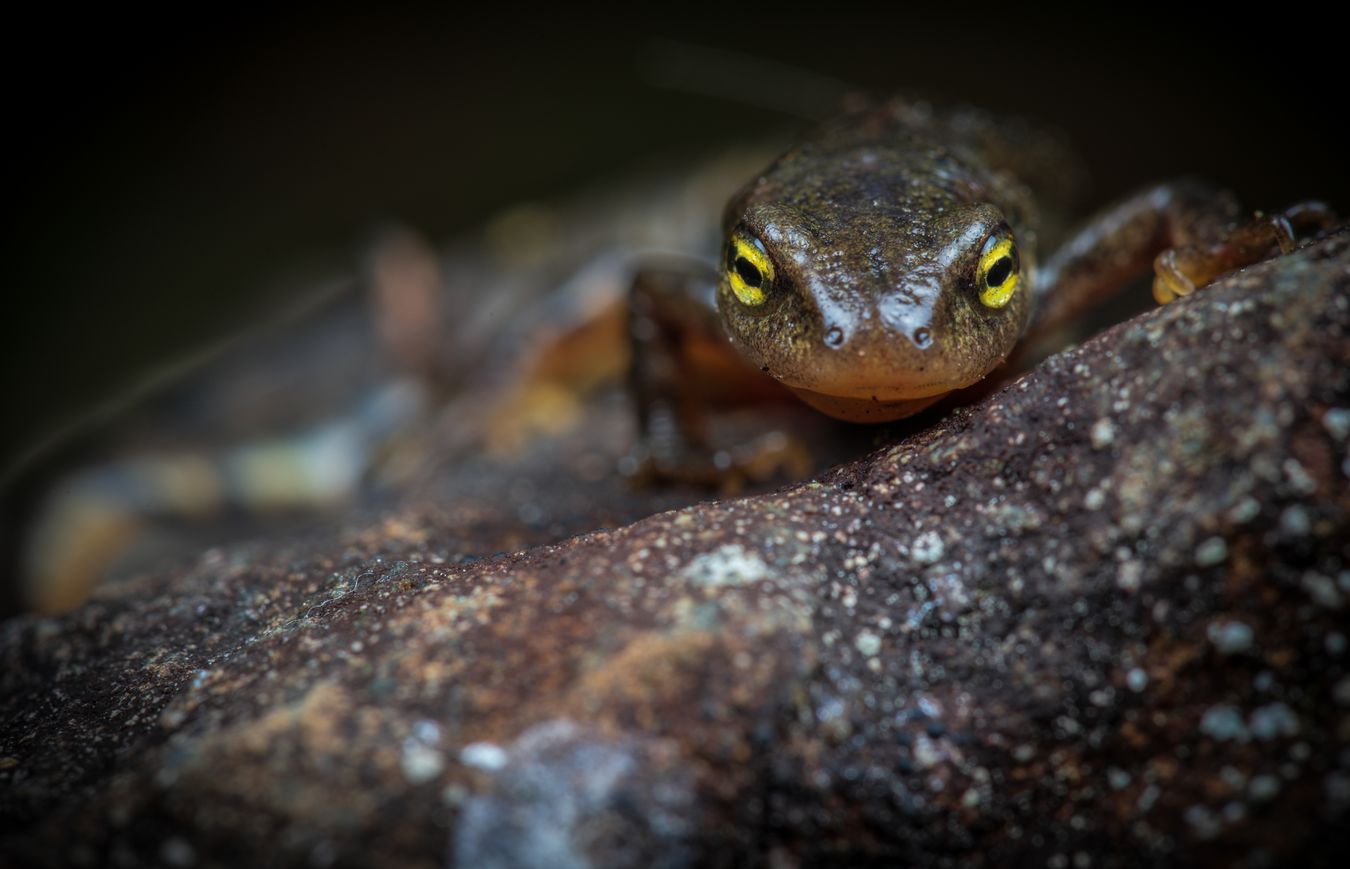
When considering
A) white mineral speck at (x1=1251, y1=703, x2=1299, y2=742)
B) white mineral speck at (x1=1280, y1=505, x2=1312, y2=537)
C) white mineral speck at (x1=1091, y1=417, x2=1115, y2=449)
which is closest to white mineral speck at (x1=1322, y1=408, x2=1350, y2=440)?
white mineral speck at (x1=1280, y1=505, x2=1312, y2=537)

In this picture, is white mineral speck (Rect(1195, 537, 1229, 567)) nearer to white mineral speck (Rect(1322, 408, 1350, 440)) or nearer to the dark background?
white mineral speck (Rect(1322, 408, 1350, 440))

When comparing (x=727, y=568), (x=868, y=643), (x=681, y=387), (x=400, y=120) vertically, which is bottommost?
(x=400, y=120)

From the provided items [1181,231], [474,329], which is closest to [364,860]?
[1181,231]

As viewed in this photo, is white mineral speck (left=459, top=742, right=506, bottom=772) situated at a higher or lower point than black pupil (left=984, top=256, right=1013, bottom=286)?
lower

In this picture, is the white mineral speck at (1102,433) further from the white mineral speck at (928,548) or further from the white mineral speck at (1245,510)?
the white mineral speck at (928,548)

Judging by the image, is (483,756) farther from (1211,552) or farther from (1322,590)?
(1322,590)

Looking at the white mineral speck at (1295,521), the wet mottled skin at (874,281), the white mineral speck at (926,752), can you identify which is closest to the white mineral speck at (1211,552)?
the white mineral speck at (1295,521)

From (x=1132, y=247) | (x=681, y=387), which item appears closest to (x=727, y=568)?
(x=681, y=387)

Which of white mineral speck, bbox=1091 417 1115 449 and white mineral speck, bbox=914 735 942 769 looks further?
white mineral speck, bbox=1091 417 1115 449
